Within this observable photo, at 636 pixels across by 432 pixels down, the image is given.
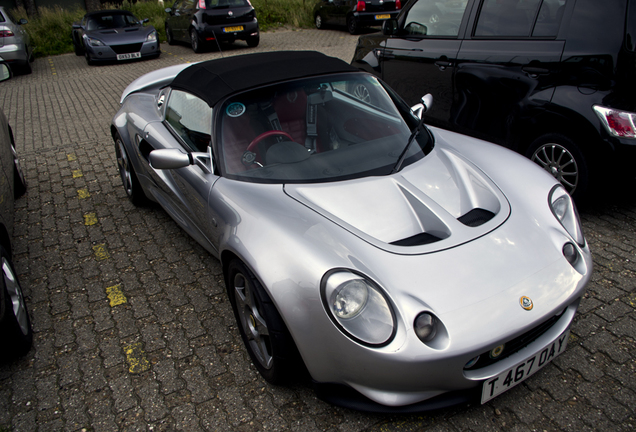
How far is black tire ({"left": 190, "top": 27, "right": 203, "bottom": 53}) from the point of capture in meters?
12.7

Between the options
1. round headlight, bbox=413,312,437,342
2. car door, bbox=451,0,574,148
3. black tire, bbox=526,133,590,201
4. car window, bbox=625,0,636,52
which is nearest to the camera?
round headlight, bbox=413,312,437,342

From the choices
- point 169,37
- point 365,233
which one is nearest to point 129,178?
point 365,233

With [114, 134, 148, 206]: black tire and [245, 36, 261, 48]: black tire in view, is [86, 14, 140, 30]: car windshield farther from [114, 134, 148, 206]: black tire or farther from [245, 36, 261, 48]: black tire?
[114, 134, 148, 206]: black tire

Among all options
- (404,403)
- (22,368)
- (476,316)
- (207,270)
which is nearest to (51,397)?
(22,368)

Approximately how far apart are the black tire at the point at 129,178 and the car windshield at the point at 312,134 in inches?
71.8

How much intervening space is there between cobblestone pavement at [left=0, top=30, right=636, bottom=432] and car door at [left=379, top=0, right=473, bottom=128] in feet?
6.01

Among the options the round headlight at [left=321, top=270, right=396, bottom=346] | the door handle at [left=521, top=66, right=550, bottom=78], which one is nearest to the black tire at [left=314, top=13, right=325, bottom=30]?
the door handle at [left=521, top=66, right=550, bottom=78]

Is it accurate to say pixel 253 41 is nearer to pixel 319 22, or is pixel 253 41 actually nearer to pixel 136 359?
pixel 319 22

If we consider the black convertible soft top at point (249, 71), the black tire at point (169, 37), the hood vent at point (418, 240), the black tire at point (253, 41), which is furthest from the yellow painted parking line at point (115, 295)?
the black tire at point (169, 37)

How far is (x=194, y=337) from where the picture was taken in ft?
9.18

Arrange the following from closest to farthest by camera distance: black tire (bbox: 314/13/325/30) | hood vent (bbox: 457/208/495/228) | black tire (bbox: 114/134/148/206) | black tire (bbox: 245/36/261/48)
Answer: hood vent (bbox: 457/208/495/228), black tire (bbox: 114/134/148/206), black tire (bbox: 245/36/261/48), black tire (bbox: 314/13/325/30)

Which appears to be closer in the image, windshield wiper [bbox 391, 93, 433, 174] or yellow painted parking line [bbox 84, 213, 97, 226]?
windshield wiper [bbox 391, 93, 433, 174]

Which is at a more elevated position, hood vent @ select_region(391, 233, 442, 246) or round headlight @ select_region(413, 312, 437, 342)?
hood vent @ select_region(391, 233, 442, 246)

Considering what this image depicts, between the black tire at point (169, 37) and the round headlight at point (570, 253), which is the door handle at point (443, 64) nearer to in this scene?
the round headlight at point (570, 253)
